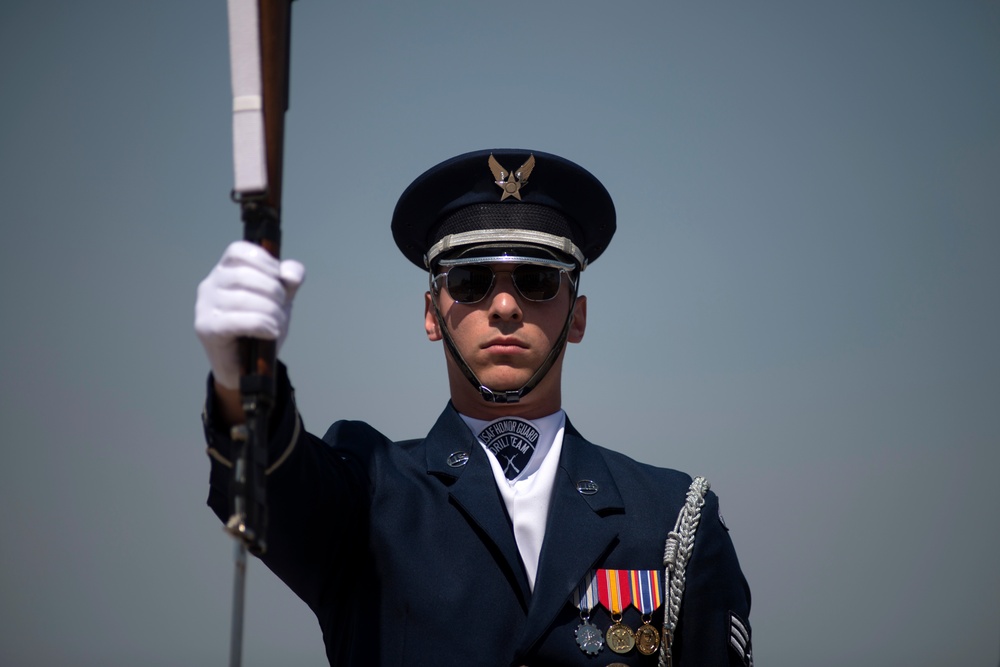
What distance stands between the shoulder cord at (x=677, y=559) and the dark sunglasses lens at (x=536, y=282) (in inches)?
49.2

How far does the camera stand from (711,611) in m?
5.34

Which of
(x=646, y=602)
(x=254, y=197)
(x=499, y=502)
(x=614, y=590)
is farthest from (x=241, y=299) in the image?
(x=646, y=602)

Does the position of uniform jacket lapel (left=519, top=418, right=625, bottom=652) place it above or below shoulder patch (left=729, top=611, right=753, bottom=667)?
above

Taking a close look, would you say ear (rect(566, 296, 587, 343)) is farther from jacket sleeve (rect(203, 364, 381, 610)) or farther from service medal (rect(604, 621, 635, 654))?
service medal (rect(604, 621, 635, 654))

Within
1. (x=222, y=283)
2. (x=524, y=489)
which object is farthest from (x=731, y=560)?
(x=222, y=283)

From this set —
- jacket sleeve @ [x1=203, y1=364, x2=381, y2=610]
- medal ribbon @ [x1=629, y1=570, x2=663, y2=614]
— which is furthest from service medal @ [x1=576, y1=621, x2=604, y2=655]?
jacket sleeve @ [x1=203, y1=364, x2=381, y2=610]

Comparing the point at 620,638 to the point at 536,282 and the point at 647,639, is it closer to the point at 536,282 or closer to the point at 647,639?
the point at 647,639

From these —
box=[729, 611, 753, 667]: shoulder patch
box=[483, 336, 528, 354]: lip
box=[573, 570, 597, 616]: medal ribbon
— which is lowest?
box=[729, 611, 753, 667]: shoulder patch

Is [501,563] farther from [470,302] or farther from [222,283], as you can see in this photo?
[222,283]

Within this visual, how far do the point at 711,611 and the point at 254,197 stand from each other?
299 centimetres

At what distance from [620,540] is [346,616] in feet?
4.41

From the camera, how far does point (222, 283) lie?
383 centimetres

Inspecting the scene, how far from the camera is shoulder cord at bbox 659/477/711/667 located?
5.14 meters

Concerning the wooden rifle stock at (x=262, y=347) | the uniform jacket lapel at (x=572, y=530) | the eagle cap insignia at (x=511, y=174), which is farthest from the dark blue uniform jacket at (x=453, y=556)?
the eagle cap insignia at (x=511, y=174)
